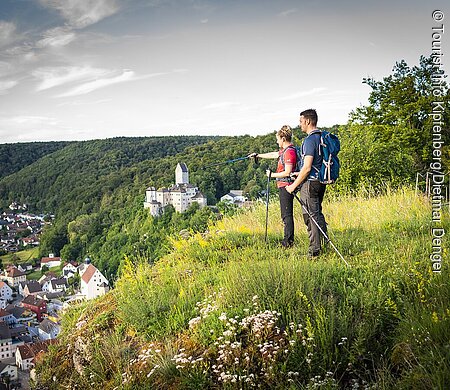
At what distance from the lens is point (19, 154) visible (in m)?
145

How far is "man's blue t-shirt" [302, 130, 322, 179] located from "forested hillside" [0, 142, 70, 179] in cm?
14993

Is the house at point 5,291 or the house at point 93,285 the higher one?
the house at point 93,285

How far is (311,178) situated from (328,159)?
1.12 ft

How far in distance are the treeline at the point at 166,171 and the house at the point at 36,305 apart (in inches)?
367

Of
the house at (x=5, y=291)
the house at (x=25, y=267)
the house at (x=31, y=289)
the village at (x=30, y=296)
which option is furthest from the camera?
the house at (x=25, y=267)

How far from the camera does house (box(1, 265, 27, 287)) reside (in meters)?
77.5

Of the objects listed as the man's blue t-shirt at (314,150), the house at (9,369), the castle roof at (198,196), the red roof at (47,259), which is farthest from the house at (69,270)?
the man's blue t-shirt at (314,150)

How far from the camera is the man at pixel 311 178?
5.65 meters

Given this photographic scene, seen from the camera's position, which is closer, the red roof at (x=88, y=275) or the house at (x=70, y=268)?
the red roof at (x=88, y=275)

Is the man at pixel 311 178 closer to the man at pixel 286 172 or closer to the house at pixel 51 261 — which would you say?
the man at pixel 286 172

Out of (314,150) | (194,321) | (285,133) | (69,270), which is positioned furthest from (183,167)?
(194,321)

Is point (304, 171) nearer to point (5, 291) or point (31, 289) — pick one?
point (31, 289)

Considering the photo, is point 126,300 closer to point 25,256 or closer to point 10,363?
point 10,363

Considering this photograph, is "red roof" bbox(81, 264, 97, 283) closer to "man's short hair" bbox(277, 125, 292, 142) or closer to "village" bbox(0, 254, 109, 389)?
"village" bbox(0, 254, 109, 389)
